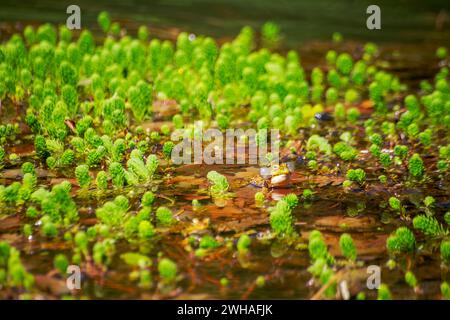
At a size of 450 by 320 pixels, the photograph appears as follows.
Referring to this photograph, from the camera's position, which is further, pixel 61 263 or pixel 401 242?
pixel 401 242

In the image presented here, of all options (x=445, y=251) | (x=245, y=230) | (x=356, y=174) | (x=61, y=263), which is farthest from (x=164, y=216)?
(x=445, y=251)

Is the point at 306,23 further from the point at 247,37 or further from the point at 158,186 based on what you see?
the point at 158,186

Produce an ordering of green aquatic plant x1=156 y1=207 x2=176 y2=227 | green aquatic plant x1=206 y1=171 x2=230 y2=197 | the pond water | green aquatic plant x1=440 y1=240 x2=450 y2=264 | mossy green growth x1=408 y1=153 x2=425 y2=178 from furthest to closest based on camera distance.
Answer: mossy green growth x1=408 y1=153 x2=425 y2=178 < green aquatic plant x1=206 y1=171 x2=230 y2=197 < green aquatic plant x1=156 y1=207 x2=176 y2=227 < green aquatic plant x1=440 y1=240 x2=450 y2=264 < the pond water

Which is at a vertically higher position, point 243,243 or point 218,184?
point 218,184

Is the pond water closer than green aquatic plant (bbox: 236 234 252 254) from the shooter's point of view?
Yes

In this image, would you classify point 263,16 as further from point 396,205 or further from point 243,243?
point 243,243

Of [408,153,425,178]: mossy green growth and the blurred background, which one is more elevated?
the blurred background

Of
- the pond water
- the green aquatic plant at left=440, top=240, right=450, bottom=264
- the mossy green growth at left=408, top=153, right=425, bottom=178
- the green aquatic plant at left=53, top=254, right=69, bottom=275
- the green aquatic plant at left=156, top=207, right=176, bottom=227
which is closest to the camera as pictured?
the green aquatic plant at left=53, top=254, right=69, bottom=275

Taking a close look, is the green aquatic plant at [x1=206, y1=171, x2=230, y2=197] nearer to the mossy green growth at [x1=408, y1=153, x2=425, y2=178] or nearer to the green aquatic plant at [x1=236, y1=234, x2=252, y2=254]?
the green aquatic plant at [x1=236, y1=234, x2=252, y2=254]

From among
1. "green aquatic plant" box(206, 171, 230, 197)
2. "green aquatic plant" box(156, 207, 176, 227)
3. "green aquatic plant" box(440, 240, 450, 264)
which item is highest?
"green aquatic plant" box(206, 171, 230, 197)

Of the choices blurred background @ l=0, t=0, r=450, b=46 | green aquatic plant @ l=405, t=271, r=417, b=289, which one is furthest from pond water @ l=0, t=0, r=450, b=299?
blurred background @ l=0, t=0, r=450, b=46
